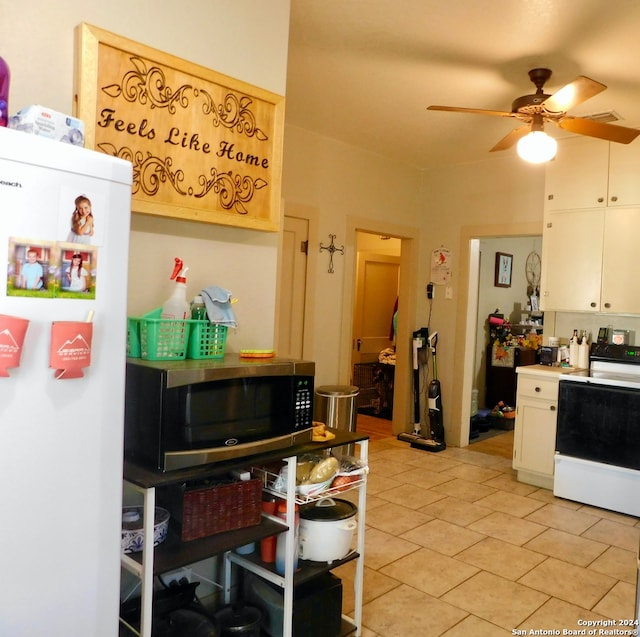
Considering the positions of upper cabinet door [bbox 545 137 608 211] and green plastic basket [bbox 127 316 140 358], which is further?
A: upper cabinet door [bbox 545 137 608 211]

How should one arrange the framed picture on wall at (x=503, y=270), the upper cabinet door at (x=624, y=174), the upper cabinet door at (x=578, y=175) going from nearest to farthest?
the upper cabinet door at (x=624, y=174), the upper cabinet door at (x=578, y=175), the framed picture on wall at (x=503, y=270)

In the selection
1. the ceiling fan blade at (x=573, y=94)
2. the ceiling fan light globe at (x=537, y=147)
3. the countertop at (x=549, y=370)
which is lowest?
the countertop at (x=549, y=370)

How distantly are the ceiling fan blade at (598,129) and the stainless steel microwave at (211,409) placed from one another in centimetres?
224

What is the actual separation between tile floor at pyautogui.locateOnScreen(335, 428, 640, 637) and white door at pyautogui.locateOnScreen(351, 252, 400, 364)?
2528 mm

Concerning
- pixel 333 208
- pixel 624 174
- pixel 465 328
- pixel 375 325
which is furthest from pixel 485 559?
pixel 375 325

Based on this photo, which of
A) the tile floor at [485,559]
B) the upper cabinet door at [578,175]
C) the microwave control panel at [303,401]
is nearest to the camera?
the microwave control panel at [303,401]

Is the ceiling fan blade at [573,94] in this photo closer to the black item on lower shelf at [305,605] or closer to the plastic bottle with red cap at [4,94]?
the plastic bottle with red cap at [4,94]

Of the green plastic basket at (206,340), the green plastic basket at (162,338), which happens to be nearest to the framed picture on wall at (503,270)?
the green plastic basket at (206,340)

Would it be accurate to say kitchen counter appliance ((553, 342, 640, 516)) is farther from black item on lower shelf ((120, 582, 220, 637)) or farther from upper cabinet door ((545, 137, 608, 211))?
black item on lower shelf ((120, 582, 220, 637))

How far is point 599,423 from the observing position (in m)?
3.83

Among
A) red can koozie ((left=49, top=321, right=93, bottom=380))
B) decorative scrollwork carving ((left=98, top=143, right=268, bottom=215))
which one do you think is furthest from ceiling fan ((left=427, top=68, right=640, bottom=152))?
red can koozie ((left=49, top=321, right=93, bottom=380))

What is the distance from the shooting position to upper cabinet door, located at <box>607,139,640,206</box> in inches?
157

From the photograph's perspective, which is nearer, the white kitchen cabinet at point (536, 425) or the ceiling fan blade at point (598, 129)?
the ceiling fan blade at point (598, 129)

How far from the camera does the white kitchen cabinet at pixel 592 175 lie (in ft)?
13.2
